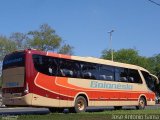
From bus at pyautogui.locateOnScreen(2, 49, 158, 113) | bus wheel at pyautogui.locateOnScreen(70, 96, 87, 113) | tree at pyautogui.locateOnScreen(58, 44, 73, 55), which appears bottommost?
bus wheel at pyautogui.locateOnScreen(70, 96, 87, 113)

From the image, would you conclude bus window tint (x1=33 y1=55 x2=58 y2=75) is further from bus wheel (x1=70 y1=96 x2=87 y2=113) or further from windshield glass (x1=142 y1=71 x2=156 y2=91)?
windshield glass (x1=142 y1=71 x2=156 y2=91)

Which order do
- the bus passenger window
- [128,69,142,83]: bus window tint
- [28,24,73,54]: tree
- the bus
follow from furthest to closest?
[28,24,73,54]: tree, [128,69,142,83]: bus window tint, the bus passenger window, the bus

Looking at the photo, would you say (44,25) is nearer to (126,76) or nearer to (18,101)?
(126,76)

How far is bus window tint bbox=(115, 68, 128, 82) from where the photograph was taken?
26.7 meters

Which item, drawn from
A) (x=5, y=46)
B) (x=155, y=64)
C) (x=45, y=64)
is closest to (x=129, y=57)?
(x=155, y=64)

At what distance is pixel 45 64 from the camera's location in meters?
21.0

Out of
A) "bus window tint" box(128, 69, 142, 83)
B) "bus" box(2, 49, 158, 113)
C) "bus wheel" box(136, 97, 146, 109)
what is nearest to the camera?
"bus" box(2, 49, 158, 113)

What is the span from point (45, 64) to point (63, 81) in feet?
5.42

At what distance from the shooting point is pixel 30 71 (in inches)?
792

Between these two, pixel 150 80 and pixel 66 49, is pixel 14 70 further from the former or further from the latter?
pixel 66 49

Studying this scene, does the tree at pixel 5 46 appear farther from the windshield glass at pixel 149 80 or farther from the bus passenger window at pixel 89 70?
the bus passenger window at pixel 89 70

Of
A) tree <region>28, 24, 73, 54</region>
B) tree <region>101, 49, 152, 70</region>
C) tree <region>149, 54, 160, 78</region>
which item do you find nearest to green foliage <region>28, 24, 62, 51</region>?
tree <region>28, 24, 73, 54</region>

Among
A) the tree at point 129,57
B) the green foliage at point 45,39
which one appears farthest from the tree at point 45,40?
the tree at point 129,57

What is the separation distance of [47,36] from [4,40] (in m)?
6.42
